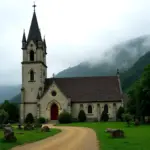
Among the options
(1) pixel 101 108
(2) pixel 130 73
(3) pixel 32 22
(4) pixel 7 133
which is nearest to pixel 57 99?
(1) pixel 101 108

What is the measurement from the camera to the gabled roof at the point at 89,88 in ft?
236

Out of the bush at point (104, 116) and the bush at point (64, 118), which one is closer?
the bush at point (64, 118)

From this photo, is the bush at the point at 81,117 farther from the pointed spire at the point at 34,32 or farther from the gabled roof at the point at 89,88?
the pointed spire at the point at 34,32

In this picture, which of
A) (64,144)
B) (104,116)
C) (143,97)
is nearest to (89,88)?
(104,116)

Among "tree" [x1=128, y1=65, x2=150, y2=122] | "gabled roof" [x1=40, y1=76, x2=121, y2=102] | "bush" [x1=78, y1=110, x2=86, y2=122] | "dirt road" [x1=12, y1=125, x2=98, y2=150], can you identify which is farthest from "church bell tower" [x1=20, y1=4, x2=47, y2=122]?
"dirt road" [x1=12, y1=125, x2=98, y2=150]

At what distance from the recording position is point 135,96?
57.1 m

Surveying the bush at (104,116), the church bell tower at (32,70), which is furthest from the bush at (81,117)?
the church bell tower at (32,70)

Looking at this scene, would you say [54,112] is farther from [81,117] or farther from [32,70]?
[32,70]

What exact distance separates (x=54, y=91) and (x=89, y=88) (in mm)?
8100

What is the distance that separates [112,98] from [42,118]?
49.4ft

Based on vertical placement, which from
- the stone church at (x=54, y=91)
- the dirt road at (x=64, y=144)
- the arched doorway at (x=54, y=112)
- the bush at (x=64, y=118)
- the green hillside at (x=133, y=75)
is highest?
the green hillside at (x=133, y=75)

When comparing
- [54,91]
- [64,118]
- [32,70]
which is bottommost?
[64,118]

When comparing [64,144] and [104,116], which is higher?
[104,116]

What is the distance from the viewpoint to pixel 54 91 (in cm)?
7112
